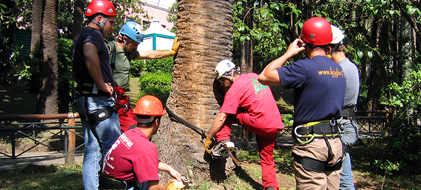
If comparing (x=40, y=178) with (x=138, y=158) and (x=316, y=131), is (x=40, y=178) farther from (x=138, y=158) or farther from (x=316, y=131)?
(x=316, y=131)

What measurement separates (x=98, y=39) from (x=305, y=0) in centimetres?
529

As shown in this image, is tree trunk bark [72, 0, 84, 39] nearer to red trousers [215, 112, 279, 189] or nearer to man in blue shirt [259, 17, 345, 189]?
red trousers [215, 112, 279, 189]

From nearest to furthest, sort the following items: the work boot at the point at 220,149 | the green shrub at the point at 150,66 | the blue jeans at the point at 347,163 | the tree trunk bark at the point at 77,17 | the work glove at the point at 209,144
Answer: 1. the blue jeans at the point at 347,163
2. the work boot at the point at 220,149
3. the work glove at the point at 209,144
4. the tree trunk bark at the point at 77,17
5. the green shrub at the point at 150,66

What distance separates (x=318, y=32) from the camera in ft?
10.0

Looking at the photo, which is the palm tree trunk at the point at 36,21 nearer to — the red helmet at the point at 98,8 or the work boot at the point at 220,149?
the red helmet at the point at 98,8

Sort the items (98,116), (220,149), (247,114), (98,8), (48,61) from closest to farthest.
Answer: (98,116) < (98,8) < (220,149) < (247,114) < (48,61)

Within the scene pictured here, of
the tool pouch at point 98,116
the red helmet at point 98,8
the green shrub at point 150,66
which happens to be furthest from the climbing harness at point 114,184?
the green shrub at point 150,66

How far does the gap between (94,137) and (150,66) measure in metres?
25.4

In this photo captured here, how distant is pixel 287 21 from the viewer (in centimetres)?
816

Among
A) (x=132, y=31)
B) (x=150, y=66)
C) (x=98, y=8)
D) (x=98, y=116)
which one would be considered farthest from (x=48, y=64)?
(x=150, y=66)

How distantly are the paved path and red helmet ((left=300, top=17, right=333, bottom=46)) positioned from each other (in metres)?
5.92

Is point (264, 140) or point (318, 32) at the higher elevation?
point (318, 32)

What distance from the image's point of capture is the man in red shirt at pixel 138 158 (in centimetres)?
273

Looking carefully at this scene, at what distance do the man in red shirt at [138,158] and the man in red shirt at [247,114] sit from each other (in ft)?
4.25
